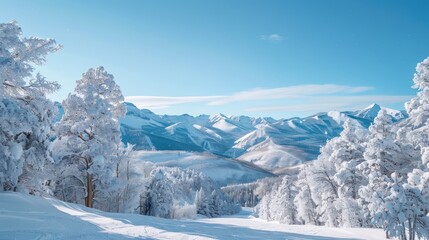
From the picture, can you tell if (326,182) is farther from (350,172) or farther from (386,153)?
(386,153)

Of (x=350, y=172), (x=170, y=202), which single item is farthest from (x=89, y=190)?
(x=170, y=202)

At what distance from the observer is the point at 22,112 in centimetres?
1675

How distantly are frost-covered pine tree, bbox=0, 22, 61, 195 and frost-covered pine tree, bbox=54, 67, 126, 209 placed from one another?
348 cm

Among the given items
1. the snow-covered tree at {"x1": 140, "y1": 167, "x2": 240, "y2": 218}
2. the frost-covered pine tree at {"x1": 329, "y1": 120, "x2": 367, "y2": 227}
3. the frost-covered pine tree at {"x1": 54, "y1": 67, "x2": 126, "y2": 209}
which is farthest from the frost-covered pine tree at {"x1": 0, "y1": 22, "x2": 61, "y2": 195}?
the snow-covered tree at {"x1": 140, "y1": 167, "x2": 240, "y2": 218}

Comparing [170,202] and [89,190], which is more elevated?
[89,190]

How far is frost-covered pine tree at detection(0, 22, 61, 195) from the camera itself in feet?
54.6

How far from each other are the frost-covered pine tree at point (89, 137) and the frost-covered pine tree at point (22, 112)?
3478mm

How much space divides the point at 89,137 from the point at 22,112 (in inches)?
303

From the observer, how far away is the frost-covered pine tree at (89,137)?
23.6 meters

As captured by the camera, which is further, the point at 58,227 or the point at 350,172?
the point at 350,172

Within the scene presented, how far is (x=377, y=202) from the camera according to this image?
1977 cm

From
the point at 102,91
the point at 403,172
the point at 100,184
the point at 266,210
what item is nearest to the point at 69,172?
the point at 100,184

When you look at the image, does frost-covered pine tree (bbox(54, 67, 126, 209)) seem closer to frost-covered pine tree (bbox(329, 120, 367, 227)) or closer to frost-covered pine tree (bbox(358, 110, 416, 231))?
frost-covered pine tree (bbox(358, 110, 416, 231))

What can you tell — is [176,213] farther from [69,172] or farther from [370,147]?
[370,147]
